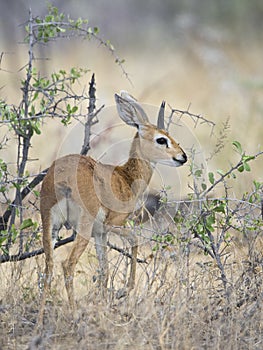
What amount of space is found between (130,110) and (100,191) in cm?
91

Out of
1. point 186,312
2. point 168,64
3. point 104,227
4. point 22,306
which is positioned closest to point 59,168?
point 104,227

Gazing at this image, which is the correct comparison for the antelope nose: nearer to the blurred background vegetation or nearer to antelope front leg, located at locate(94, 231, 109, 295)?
antelope front leg, located at locate(94, 231, 109, 295)

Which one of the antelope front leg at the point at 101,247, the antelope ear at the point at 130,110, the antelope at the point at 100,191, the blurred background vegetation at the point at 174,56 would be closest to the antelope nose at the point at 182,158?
the antelope at the point at 100,191

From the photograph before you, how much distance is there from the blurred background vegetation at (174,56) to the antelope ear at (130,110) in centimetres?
136

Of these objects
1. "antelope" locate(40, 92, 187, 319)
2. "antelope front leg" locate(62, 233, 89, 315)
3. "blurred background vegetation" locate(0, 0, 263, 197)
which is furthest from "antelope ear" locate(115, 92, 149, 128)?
"blurred background vegetation" locate(0, 0, 263, 197)

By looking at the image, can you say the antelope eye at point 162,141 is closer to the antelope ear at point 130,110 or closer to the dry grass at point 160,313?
the antelope ear at point 130,110

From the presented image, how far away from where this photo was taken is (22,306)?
164 inches

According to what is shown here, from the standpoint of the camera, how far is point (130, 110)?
17.9 ft

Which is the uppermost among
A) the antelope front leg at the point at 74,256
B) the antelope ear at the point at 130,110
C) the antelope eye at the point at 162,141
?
the antelope ear at the point at 130,110

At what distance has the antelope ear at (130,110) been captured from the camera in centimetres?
538

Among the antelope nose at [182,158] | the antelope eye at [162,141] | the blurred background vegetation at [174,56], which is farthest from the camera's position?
the blurred background vegetation at [174,56]

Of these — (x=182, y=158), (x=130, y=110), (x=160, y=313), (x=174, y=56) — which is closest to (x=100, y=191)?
(x=182, y=158)

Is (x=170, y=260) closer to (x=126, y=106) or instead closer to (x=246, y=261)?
(x=246, y=261)

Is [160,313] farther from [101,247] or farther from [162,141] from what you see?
[162,141]
